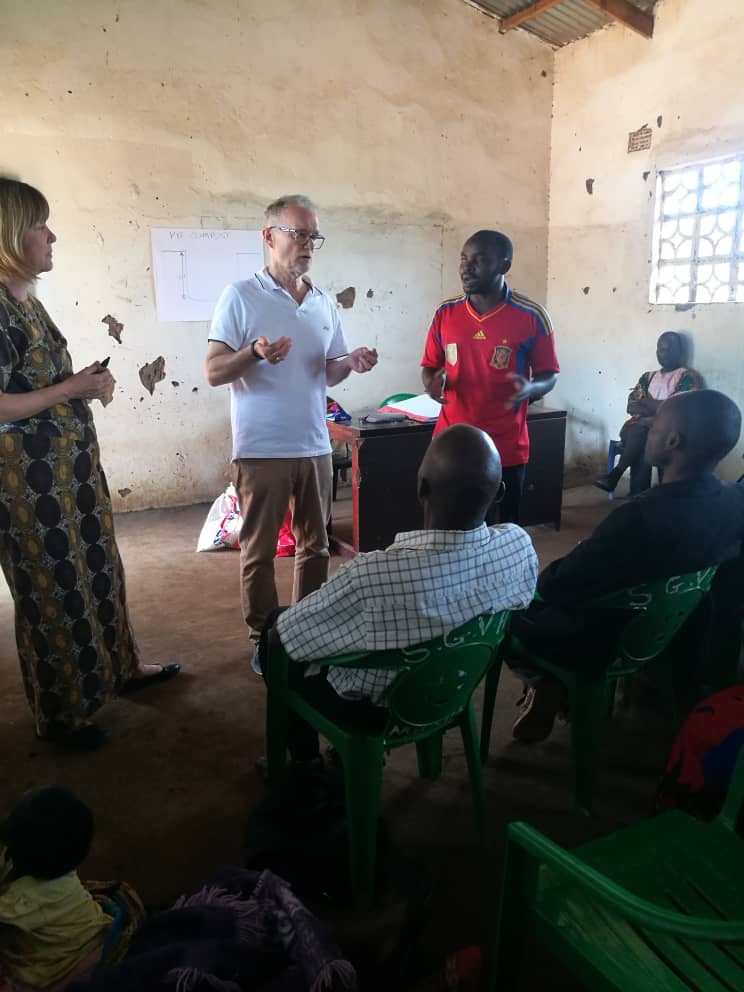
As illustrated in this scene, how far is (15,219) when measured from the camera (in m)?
1.88

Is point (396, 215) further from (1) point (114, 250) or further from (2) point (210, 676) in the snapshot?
(2) point (210, 676)

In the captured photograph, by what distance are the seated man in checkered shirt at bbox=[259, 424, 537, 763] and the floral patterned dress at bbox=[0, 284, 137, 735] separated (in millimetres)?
852

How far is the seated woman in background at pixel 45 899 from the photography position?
1243mm

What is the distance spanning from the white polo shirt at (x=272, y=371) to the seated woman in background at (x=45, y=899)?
1412mm

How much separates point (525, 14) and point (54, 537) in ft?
16.7

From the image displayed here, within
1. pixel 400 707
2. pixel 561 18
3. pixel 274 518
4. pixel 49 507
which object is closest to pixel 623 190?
pixel 561 18

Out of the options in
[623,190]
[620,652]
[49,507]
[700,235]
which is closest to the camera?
[620,652]

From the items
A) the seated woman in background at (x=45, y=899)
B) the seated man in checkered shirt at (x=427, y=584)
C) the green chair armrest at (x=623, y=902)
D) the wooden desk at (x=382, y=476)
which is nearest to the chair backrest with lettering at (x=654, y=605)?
the seated man in checkered shirt at (x=427, y=584)

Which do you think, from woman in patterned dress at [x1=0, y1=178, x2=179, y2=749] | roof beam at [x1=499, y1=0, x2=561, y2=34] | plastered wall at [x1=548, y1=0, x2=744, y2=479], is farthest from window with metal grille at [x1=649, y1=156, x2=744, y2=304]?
woman in patterned dress at [x1=0, y1=178, x2=179, y2=749]

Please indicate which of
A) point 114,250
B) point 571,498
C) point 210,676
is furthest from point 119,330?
point 571,498

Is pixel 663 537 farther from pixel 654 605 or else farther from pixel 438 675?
pixel 438 675

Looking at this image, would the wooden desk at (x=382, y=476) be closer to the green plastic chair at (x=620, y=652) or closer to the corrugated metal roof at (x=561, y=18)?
the green plastic chair at (x=620, y=652)

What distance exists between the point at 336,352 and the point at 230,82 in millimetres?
3006

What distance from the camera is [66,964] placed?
50.0 inches
